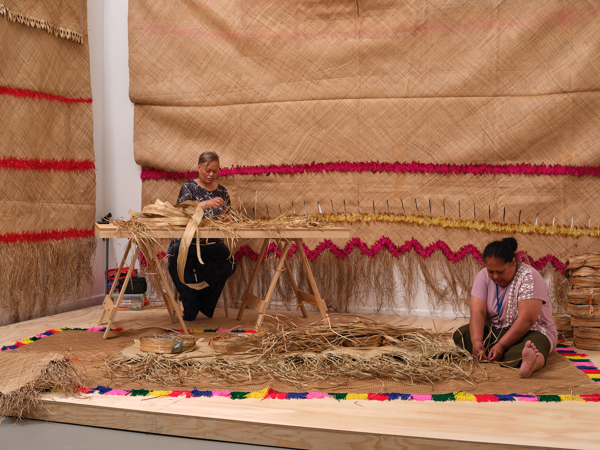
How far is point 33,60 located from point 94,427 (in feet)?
9.54

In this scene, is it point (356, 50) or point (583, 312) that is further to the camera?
point (356, 50)

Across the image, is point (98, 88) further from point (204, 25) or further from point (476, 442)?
point (476, 442)

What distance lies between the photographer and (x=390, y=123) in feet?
13.2

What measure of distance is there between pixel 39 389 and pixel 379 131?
279 centimetres

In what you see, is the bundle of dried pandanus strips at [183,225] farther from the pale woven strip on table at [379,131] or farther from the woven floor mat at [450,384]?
the pale woven strip on table at [379,131]

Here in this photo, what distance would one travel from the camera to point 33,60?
3.97 m

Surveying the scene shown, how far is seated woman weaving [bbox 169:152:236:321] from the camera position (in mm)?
3838

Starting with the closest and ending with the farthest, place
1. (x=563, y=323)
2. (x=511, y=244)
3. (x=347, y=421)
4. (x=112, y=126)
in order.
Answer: (x=347, y=421) < (x=511, y=244) < (x=563, y=323) < (x=112, y=126)

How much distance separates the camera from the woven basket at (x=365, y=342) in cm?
280

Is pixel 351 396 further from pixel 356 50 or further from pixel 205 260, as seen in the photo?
pixel 356 50

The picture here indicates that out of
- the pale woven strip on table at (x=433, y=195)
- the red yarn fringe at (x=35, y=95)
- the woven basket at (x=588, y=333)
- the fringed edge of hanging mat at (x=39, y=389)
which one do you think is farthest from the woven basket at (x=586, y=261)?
the red yarn fringe at (x=35, y=95)

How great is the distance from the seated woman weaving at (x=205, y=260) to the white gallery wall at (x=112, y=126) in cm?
98

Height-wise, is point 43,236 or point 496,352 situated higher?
point 43,236

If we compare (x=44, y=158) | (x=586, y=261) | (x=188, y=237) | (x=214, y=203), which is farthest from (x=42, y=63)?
(x=586, y=261)
